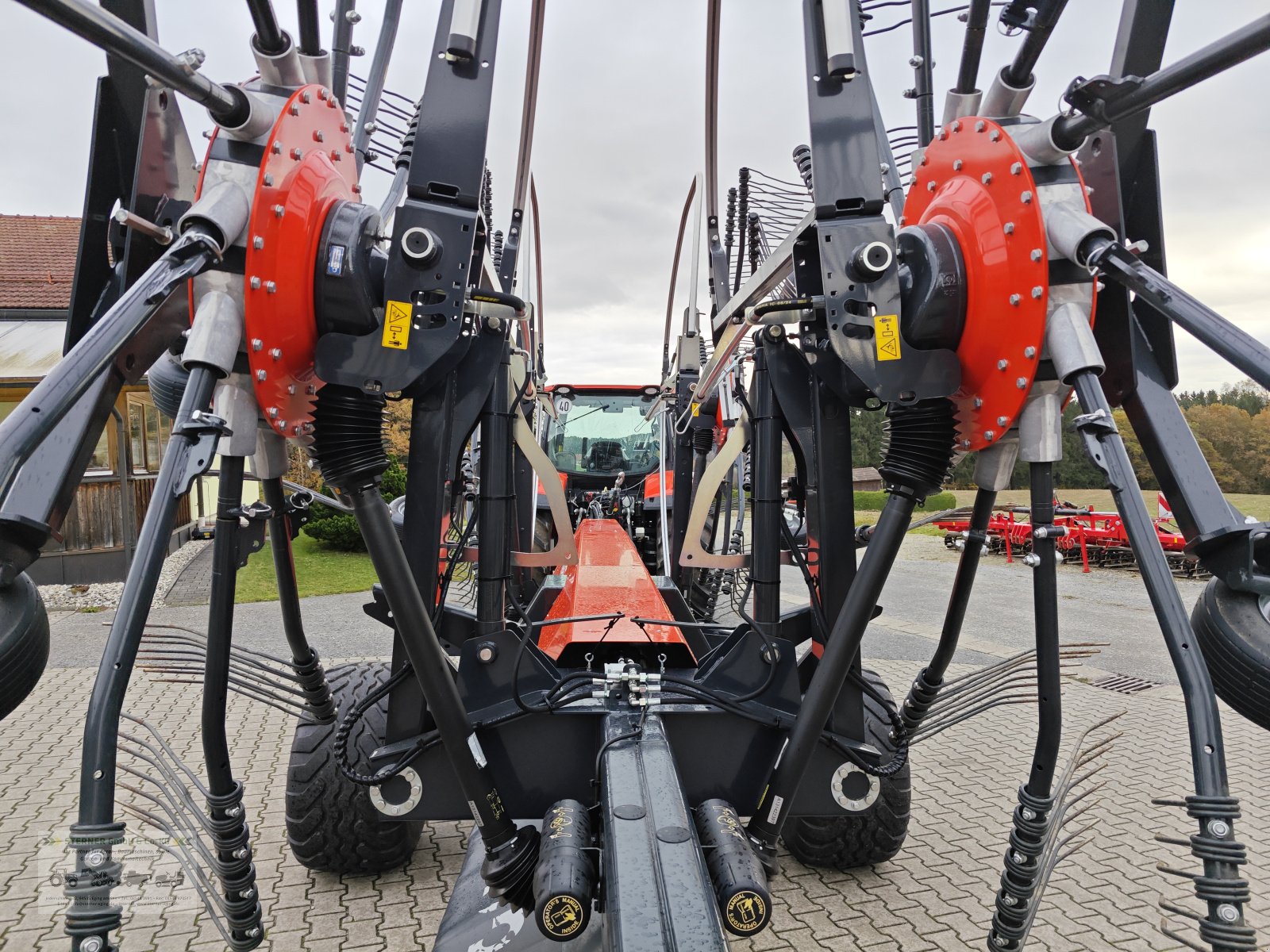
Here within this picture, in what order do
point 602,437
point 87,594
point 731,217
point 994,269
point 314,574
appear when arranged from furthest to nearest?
1. point 314,574
2. point 87,594
3. point 602,437
4. point 731,217
5. point 994,269

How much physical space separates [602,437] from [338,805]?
20.5ft

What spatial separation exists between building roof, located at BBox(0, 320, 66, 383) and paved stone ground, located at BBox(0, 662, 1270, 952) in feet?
22.7

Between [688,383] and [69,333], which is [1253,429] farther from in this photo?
[69,333]

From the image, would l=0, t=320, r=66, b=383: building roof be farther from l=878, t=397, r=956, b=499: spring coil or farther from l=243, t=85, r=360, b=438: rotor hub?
l=878, t=397, r=956, b=499: spring coil

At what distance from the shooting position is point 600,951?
2.15 metres

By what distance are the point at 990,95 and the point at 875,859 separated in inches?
118

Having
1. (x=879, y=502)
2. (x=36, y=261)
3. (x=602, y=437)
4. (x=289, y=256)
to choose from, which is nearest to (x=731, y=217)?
(x=602, y=437)

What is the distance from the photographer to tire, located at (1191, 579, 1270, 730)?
150cm

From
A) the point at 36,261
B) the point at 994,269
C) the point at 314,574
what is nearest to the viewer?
the point at 994,269

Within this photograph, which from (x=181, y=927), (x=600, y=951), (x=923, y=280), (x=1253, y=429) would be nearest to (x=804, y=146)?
(x=923, y=280)

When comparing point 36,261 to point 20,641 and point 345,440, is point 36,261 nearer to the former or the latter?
point 345,440

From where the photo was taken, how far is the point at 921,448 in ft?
6.83

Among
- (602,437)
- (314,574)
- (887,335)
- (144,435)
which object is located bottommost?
(314,574)

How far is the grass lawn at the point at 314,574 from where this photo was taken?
11669mm
